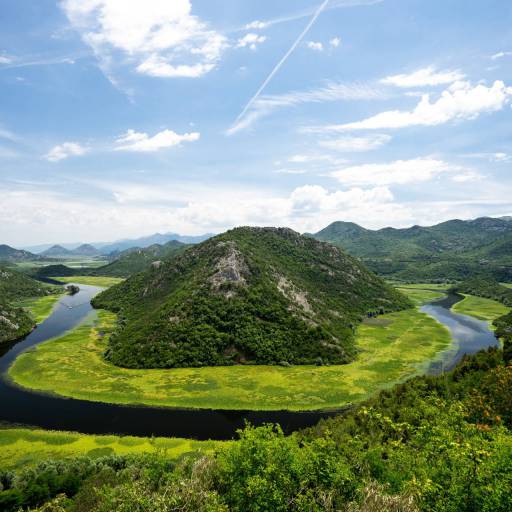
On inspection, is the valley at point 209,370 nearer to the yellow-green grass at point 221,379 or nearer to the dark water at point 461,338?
the yellow-green grass at point 221,379

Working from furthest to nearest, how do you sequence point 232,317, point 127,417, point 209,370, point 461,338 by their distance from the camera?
point 461,338
point 232,317
point 209,370
point 127,417

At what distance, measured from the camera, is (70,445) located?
214 feet

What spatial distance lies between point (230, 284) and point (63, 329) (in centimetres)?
8276

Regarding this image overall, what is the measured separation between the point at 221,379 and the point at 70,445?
42.3 metres

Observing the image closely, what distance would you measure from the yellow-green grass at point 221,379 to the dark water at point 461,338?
13.5 ft

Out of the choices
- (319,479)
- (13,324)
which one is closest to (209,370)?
(319,479)

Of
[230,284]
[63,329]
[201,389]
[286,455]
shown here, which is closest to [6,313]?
[63,329]

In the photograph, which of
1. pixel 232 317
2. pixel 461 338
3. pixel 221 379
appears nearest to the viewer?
pixel 221 379

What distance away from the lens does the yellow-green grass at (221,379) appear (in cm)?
8550

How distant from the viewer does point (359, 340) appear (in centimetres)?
13762

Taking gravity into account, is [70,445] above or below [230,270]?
below

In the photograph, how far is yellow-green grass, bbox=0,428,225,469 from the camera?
2413 inches

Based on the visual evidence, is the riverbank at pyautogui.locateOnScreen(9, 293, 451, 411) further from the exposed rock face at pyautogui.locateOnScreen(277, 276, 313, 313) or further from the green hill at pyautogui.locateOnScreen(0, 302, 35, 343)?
the exposed rock face at pyautogui.locateOnScreen(277, 276, 313, 313)

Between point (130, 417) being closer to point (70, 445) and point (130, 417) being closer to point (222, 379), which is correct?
point (70, 445)
